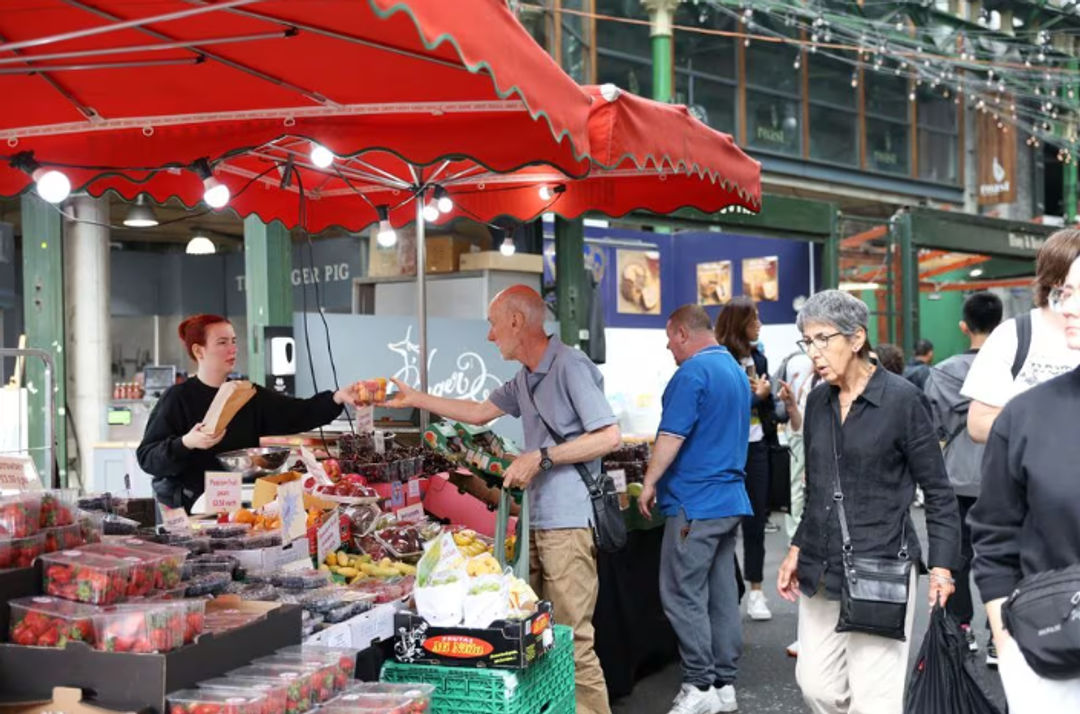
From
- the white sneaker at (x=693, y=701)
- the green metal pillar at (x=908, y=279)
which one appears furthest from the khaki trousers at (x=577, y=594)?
the green metal pillar at (x=908, y=279)

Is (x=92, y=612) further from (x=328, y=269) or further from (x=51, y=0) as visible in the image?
(x=328, y=269)

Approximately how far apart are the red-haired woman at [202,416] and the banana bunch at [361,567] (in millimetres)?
1063

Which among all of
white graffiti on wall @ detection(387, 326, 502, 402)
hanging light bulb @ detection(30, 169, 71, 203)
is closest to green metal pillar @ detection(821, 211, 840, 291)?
white graffiti on wall @ detection(387, 326, 502, 402)

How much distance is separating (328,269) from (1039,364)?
10126 millimetres

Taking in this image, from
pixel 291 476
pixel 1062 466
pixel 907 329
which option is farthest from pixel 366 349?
pixel 907 329

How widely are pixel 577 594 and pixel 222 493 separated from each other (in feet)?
4.81

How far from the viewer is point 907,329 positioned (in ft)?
41.7

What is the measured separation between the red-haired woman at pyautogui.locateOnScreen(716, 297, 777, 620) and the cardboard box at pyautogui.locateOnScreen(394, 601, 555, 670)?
3398 millimetres

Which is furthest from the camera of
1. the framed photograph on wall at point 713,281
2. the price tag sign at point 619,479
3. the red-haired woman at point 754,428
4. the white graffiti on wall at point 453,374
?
the framed photograph on wall at point 713,281

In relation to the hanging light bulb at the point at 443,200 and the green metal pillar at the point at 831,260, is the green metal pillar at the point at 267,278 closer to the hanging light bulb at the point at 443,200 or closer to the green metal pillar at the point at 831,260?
the hanging light bulb at the point at 443,200

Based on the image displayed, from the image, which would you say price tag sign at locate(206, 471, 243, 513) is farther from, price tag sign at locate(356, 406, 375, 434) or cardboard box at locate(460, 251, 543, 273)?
cardboard box at locate(460, 251, 543, 273)

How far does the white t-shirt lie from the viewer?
3.65 meters

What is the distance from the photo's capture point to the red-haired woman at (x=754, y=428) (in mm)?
6707

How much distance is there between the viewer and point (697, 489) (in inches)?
208
